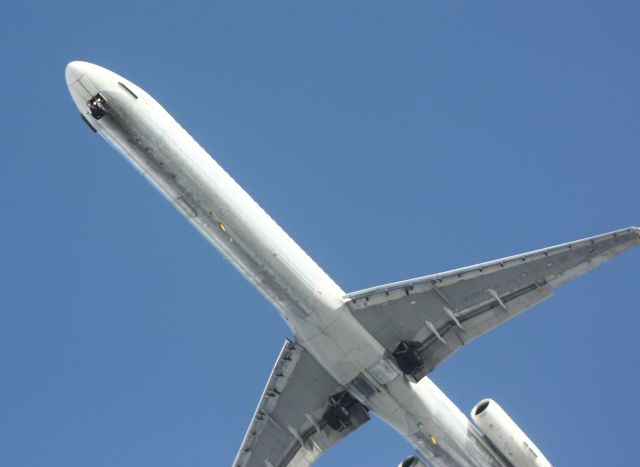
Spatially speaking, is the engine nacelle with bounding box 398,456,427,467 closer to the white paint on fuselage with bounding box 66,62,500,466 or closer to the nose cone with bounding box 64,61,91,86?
the white paint on fuselage with bounding box 66,62,500,466

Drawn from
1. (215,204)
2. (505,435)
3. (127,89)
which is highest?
(127,89)

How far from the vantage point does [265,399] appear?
164ft

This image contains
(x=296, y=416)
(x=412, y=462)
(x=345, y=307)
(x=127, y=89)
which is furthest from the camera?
(x=296, y=416)

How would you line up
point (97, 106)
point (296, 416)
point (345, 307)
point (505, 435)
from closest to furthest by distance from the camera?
point (97, 106), point (345, 307), point (505, 435), point (296, 416)

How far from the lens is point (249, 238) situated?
42.2 metres

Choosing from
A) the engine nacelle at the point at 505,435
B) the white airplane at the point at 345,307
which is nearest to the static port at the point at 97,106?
the white airplane at the point at 345,307

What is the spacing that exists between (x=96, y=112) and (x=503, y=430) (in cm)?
2566

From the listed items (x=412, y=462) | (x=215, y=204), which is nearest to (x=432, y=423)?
(x=412, y=462)

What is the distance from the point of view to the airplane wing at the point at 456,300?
44.2m

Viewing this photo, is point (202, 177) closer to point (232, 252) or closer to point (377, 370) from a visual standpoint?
point (232, 252)

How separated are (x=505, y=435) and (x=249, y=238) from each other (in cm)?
1692

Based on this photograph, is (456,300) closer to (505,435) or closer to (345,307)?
(345,307)

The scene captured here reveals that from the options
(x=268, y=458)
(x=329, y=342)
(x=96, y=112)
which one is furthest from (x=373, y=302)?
(x=96, y=112)

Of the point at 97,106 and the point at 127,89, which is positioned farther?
the point at 127,89
